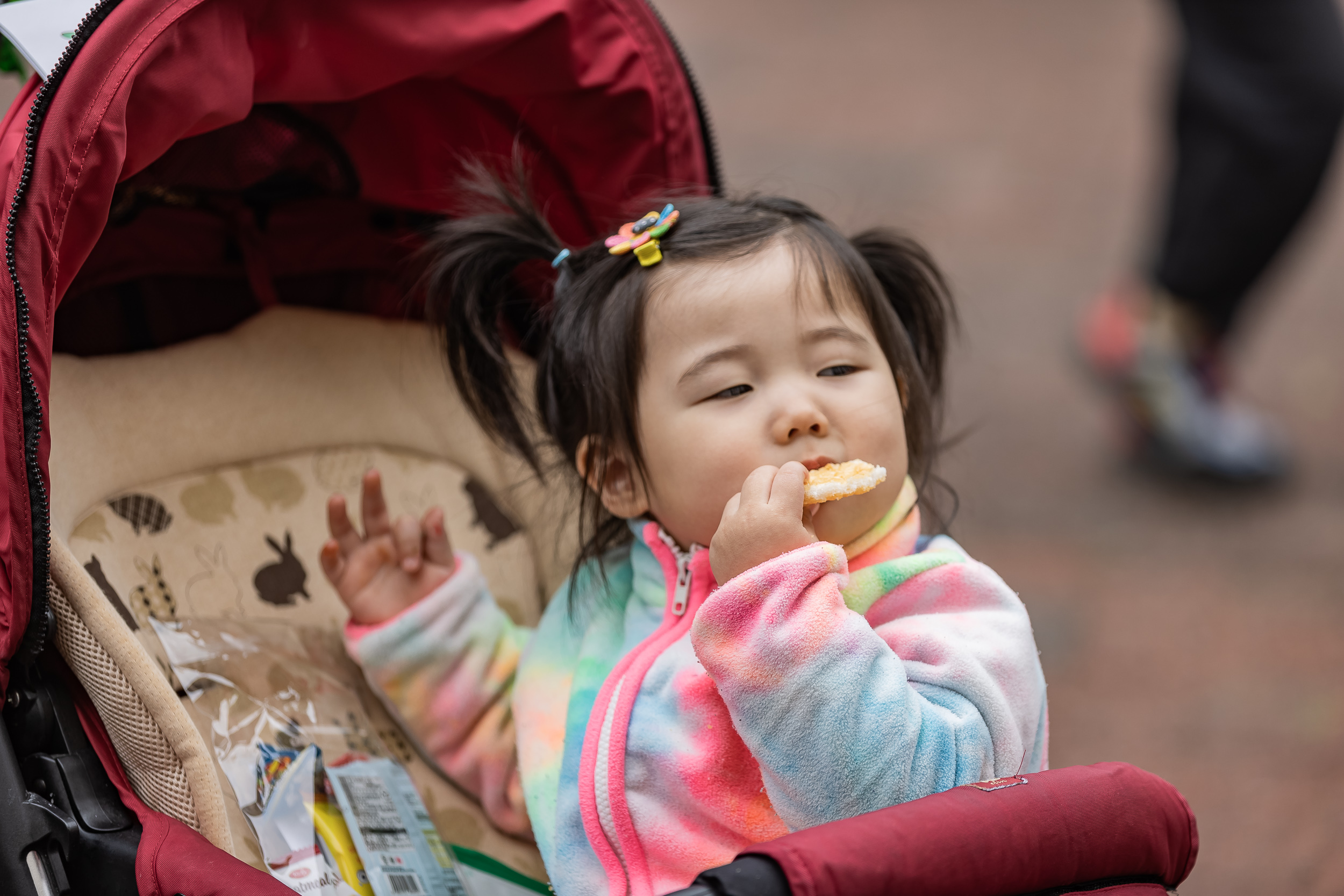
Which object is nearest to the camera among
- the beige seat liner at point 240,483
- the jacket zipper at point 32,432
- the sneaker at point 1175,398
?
the jacket zipper at point 32,432

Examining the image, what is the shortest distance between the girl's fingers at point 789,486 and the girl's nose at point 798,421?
4 centimetres

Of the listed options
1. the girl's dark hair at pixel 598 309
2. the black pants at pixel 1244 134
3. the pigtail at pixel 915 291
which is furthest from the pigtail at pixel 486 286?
the black pants at pixel 1244 134

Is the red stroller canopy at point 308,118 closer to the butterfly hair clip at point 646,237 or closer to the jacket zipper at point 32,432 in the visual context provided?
the jacket zipper at point 32,432

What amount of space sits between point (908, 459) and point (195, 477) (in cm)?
82

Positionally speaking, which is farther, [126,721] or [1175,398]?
[1175,398]

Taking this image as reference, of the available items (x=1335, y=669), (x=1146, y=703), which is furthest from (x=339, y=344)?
(x=1335, y=669)

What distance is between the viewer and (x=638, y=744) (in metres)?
1.24

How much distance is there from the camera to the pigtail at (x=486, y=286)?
1447 millimetres

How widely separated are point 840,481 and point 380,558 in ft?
1.92

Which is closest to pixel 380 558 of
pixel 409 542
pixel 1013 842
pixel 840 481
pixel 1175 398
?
pixel 409 542

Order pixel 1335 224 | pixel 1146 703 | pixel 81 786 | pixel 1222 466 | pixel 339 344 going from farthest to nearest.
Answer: pixel 1335 224, pixel 1222 466, pixel 1146 703, pixel 339 344, pixel 81 786

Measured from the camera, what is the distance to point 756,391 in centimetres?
123

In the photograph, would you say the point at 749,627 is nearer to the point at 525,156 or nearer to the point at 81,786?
the point at 81,786

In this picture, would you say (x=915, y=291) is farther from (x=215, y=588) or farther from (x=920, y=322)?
(x=215, y=588)
